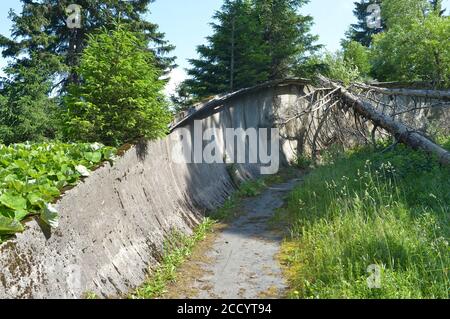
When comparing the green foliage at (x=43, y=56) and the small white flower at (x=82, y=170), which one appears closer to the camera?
the small white flower at (x=82, y=170)

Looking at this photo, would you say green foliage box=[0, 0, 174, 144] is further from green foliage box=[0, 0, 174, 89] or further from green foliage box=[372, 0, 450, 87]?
green foliage box=[372, 0, 450, 87]

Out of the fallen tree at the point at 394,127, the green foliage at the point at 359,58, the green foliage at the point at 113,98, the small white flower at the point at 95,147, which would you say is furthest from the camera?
the green foliage at the point at 359,58

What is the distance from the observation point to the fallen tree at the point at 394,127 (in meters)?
9.34

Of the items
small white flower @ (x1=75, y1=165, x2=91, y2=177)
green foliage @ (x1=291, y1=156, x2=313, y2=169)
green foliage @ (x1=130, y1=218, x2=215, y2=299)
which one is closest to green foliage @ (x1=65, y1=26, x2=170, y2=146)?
small white flower @ (x1=75, y1=165, x2=91, y2=177)

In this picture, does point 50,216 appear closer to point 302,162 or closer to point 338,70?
point 302,162

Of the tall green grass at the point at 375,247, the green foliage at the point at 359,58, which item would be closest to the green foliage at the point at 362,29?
the green foliage at the point at 359,58

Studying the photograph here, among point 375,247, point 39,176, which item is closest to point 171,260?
point 39,176

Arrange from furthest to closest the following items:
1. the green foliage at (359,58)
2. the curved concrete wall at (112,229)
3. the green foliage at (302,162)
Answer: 1. the green foliage at (359,58)
2. the green foliage at (302,162)
3. the curved concrete wall at (112,229)

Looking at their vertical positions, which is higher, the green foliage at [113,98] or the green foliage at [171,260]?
the green foliage at [113,98]

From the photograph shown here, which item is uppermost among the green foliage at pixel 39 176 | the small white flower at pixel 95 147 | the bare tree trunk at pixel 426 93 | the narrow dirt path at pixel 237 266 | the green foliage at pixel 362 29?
the green foliage at pixel 362 29

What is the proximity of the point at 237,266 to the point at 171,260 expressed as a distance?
39.2 inches

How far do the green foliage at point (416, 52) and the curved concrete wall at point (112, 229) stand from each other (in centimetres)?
1511

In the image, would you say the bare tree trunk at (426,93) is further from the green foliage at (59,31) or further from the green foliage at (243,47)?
the green foliage at (59,31)
